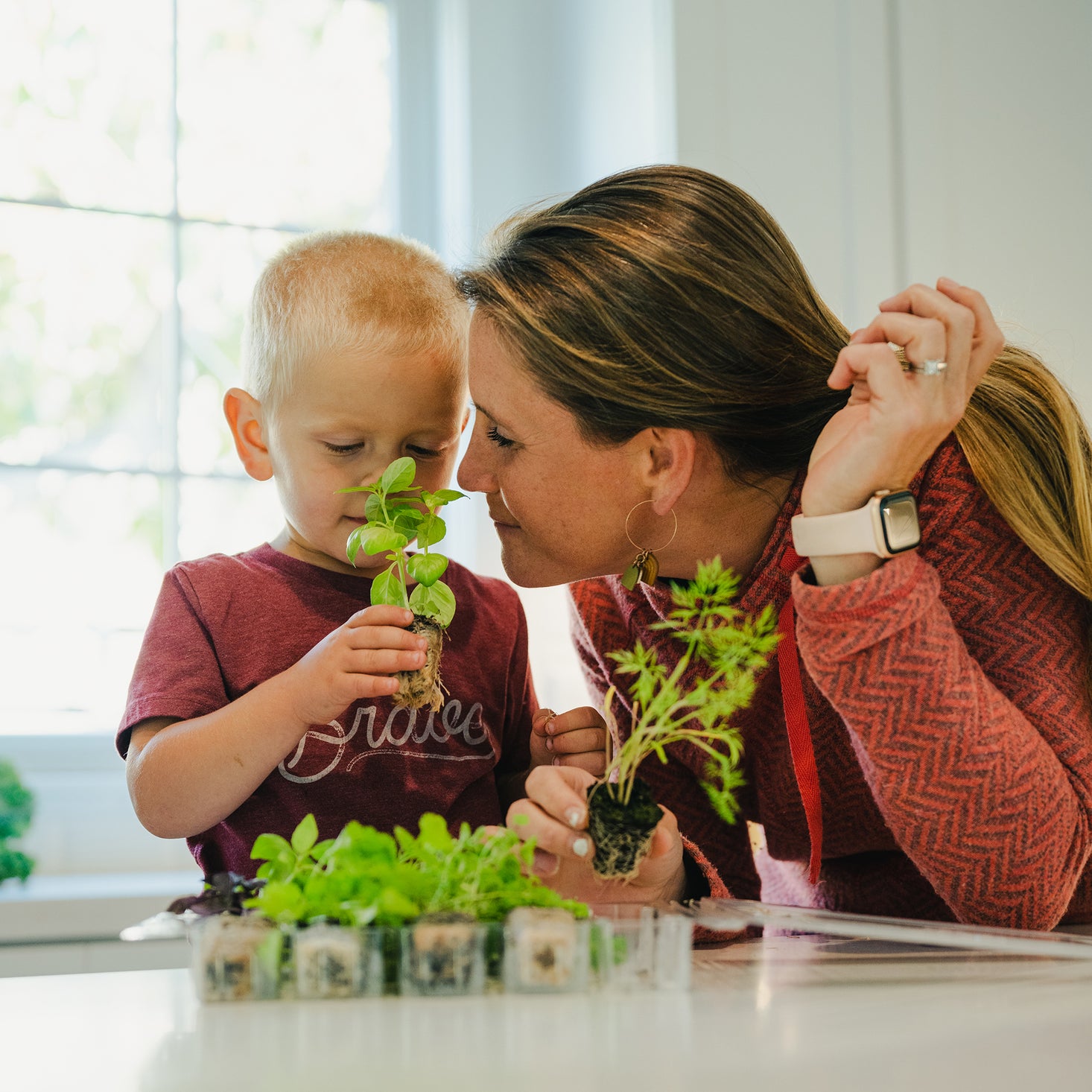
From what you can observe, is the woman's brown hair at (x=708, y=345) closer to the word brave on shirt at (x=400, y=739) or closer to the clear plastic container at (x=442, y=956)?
→ the word brave on shirt at (x=400, y=739)

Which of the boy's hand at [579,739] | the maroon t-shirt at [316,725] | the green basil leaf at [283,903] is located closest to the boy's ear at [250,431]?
the maroon t-shirt at [316,725]

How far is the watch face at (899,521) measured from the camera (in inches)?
40.5

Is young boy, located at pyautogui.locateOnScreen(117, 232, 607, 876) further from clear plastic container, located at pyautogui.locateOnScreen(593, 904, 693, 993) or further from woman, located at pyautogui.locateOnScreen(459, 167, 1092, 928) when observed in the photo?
clear plastic container, located at pyautogui.locateOnScreen(593, 904, 693, 993)

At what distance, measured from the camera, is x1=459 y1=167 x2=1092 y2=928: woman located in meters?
1.04

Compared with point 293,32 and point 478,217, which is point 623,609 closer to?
point 478,217

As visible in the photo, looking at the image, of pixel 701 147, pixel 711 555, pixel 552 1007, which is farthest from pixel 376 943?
pixel 701 147

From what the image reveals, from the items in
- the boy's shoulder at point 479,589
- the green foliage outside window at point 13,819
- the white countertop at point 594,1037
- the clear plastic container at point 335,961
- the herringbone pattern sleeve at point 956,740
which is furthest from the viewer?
the green foliage outside window at point 13,819

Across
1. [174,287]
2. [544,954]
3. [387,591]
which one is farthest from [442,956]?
[174,287]

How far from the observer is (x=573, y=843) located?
89cm

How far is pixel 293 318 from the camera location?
51.7 inches

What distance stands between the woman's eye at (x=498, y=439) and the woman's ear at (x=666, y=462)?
0.13 meters

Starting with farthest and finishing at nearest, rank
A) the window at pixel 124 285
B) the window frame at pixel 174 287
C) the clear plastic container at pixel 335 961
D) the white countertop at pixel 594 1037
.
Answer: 1. the window at pixel 124 285
2. the window frame at pixel 174 287
3. the clear plastic container at pixel 335 961
4. the white countertop at pixel 594 1037

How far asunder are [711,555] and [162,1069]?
2.87 ft

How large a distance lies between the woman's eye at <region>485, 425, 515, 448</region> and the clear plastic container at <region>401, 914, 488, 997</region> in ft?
1.95
